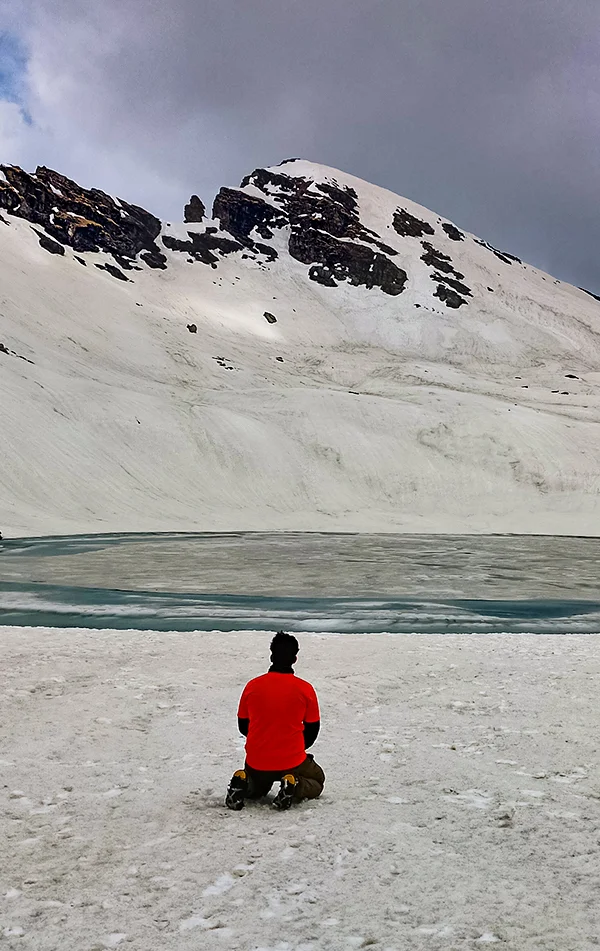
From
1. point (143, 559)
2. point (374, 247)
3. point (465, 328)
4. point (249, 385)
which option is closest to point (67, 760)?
point (143, 559)

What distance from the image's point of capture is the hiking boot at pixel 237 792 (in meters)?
4.71

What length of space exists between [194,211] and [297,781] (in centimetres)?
11051

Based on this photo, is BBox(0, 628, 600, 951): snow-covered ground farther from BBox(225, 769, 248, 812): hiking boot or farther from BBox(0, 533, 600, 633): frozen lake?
BBox(0, 533, 600, 633): frozen lake

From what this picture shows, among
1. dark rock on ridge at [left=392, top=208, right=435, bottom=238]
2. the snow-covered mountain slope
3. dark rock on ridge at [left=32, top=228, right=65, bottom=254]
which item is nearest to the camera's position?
the snow-covered mountain slope

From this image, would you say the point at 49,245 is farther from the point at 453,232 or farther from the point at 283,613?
the point at 283,613

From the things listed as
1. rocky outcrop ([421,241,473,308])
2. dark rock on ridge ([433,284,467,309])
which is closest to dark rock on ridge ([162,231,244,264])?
rocky outcrop ([421,241,473,308])

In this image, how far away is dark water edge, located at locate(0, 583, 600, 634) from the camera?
12594mm

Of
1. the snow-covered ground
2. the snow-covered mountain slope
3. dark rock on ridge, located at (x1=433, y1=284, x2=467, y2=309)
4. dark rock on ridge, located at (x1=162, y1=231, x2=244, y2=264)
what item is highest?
dark rock on ridge, located at (x1=162, y1=231, x2=244, y2=264)

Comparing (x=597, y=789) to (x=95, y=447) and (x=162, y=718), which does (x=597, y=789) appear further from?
(x=95, y=447)

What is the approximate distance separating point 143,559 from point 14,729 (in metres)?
15.8

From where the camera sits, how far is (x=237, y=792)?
472 cm

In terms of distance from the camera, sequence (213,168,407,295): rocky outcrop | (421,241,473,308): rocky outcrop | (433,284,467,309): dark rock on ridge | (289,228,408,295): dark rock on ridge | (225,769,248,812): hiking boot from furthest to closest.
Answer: (213,168,407,295): rocky outcrop
(289,228,408,295): dark rock on ridge
(421,241,473,308): rocky outcrop
(433,284,467,309): dark rock on ridge
(225,769,248,812): hiking boot

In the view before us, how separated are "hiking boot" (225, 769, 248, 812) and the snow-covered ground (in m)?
0.07

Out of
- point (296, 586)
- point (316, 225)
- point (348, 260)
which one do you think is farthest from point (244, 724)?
point (316, 225)
